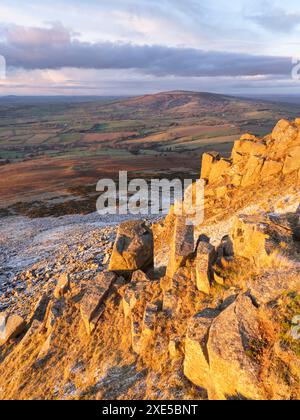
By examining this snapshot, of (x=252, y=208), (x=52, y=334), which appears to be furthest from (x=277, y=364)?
(x=252, y=208)

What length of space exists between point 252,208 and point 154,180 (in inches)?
2646

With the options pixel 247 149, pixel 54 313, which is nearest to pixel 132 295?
pixel 54 313

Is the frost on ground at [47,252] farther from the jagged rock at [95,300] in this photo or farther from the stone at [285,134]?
the stone at [285,134]

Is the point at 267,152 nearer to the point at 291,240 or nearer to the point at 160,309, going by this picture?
the point at 291,240

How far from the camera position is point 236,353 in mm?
10375

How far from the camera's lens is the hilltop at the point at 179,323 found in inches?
410

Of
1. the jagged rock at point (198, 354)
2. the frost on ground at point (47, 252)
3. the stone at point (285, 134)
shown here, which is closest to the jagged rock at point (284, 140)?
the stone at point (285, 134)

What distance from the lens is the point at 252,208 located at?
26672 mm

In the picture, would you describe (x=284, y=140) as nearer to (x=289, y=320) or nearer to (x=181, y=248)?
(x=181, y=248)

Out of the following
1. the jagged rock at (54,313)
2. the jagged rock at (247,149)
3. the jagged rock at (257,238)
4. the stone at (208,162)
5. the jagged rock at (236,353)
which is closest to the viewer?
the jagged rock at (236,353)

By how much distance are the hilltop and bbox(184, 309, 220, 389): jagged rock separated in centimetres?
4

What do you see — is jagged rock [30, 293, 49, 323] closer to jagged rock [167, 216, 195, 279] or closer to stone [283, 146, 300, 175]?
jagged rock [167, 216, 195, 279]

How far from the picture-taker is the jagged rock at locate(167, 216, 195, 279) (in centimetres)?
1731

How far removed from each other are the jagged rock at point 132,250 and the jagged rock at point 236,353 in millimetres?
9485
